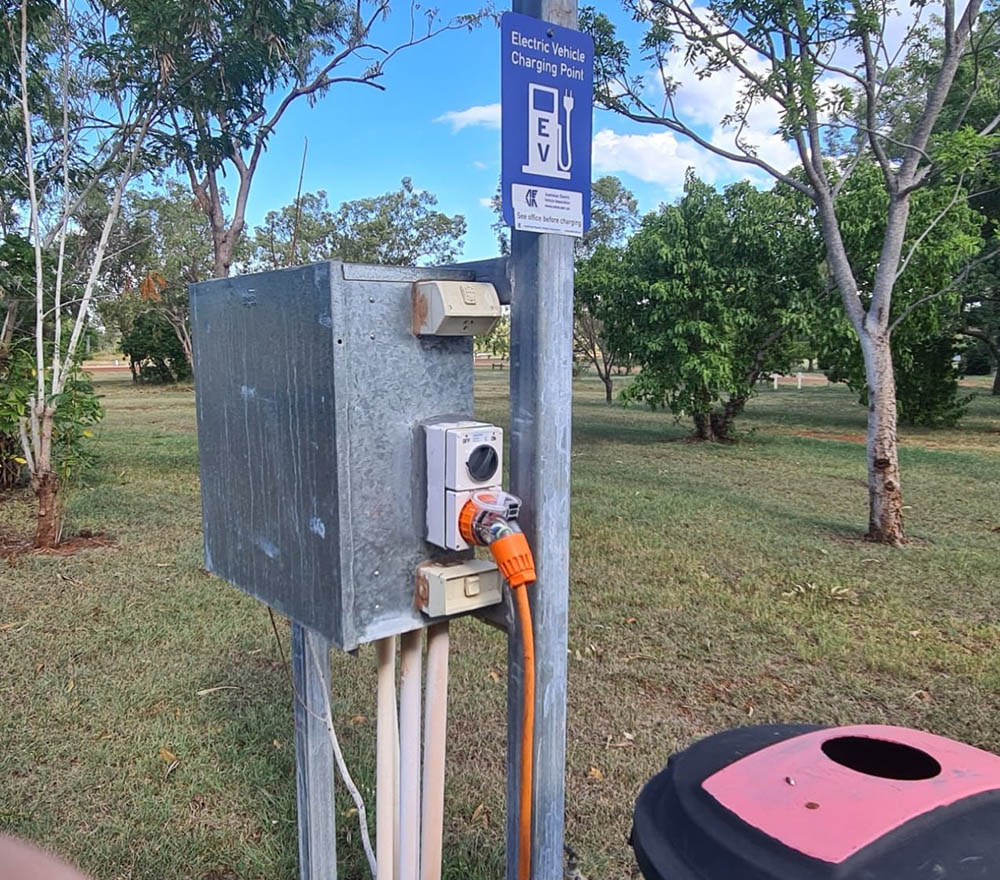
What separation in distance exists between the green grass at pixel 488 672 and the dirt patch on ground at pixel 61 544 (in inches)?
7.3

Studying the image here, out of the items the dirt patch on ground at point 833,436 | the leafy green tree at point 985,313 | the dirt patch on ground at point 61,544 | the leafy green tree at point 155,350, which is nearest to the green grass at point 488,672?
the dirt patch on ground at point 61,544

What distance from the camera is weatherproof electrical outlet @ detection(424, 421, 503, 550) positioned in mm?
1334

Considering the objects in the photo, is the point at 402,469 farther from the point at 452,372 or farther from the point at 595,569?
the point at 595,569

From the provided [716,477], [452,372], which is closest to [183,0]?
[452,372]

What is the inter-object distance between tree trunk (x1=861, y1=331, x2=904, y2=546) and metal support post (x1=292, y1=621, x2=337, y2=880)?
17.0ft

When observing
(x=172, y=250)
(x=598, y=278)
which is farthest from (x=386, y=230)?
(x=598, y=278)

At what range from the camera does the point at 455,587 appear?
1.36 m

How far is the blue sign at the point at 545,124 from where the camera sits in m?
1.25

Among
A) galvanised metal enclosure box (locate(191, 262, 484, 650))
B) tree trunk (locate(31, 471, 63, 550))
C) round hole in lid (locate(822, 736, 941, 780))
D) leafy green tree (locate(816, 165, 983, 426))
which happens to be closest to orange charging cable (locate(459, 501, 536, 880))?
galvanised metal enclosure box (locate(191, 262, 484, 650))

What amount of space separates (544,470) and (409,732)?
0.60m

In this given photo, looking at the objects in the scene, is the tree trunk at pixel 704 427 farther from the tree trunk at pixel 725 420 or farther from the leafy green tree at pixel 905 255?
the leafy green tree at pixel 905 255

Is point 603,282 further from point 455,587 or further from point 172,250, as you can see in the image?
point 172,250

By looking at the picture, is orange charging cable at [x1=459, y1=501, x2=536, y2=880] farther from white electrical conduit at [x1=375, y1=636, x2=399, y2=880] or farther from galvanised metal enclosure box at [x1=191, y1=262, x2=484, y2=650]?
white electrical conduit at [x1=375, y1=636, x2=399, y2=880]

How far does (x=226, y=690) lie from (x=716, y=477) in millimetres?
6724
